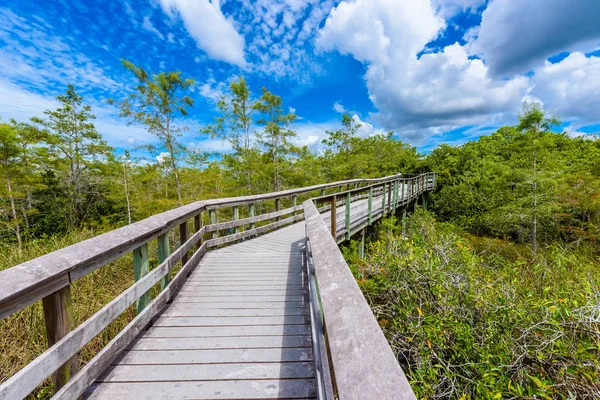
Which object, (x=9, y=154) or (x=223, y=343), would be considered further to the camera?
(x=9, y=154)

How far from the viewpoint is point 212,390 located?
1620mm

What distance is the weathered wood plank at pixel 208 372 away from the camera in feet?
5.61

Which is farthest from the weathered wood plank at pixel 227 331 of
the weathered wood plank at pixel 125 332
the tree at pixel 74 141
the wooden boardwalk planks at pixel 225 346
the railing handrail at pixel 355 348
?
the tree at pixel 74 141

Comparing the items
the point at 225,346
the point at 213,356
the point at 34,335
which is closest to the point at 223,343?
the point at 225,346

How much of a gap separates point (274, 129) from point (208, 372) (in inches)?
Answer: 510

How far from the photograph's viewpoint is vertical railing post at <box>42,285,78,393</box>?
1.33m

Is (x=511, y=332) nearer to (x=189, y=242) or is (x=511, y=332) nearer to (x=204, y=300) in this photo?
(x=204, y=300)

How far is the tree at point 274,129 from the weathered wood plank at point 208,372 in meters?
11.9

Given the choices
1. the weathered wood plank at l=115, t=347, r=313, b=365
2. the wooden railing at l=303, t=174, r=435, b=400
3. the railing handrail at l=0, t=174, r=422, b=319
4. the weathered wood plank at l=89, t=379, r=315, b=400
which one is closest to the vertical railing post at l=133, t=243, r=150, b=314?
the railing handrail at l=0, t=174, r=422, b=319

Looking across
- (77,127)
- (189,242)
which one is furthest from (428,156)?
(77,127)

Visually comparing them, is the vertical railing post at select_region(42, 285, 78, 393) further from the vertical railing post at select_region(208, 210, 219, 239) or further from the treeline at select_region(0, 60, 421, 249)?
the treeline at select_region(0, 60, 421, 249)

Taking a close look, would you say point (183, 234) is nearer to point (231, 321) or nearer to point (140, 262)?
point (140, 262)

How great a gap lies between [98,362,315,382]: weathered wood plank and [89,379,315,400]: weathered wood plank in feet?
0.12

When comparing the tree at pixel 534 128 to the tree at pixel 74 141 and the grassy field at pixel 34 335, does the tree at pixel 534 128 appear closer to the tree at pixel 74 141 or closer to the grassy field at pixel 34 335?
the grassy field at pixel 34 335
